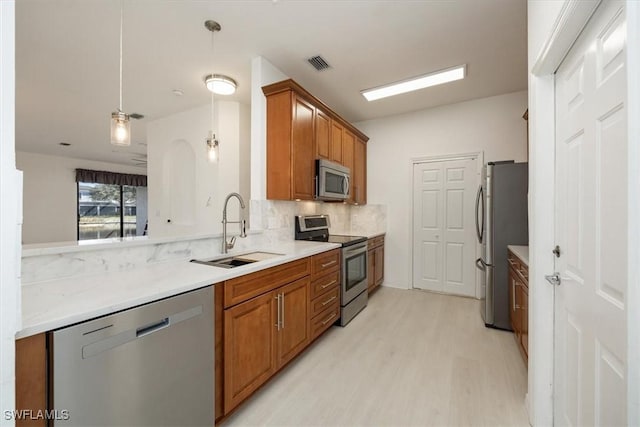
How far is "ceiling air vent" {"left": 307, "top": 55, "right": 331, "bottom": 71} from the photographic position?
8.63 feet

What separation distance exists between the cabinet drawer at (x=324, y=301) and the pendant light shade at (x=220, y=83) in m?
2.59

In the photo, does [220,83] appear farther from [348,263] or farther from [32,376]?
[32,376]

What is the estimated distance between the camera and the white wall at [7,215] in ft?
2.13

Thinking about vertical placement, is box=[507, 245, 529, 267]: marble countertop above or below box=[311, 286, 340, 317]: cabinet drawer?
above

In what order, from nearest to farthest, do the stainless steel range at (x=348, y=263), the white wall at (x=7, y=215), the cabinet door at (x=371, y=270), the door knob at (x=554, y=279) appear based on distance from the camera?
the white wall at (x=7, y=215) < the door knob at (x=554, y=279) < the stainless steel range at (x=348, y=263) < the cabinet door at (x=371, y=270)

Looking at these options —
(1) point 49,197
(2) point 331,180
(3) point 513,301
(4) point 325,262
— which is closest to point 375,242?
(2) point 331,180

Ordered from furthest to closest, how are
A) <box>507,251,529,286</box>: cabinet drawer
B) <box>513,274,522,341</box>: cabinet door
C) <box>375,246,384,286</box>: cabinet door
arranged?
<box>375,246,384,286</box>: cabinet door < <box>513,274,522,341</box>: cabinet door < <box>507,251,529,286</box>: cabinet drawer

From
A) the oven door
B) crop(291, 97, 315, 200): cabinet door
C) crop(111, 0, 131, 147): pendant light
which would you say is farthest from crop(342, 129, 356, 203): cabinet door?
crop(111, 0, 131, 147): pendant light

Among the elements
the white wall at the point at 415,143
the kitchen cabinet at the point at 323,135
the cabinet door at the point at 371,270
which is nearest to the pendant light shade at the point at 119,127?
the kitchen cabinet at the point at 323,135

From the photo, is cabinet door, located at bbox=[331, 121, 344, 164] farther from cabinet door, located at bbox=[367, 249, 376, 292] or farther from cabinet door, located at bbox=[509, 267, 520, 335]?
cabinet door, located at bbox=[509, 267, 520, 335]

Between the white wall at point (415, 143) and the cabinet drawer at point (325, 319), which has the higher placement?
the white wall at point (415, 143)

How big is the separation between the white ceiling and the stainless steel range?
175cm

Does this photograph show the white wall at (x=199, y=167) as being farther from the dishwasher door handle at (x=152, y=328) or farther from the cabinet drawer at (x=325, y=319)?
the dishwasher door handle at (x=152, y=328)

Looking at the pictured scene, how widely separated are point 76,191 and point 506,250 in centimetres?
950
